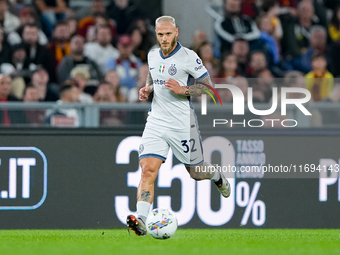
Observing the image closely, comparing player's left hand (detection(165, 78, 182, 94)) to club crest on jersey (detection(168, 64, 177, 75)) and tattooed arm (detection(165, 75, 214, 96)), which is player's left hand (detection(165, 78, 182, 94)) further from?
club crest on jersey (detection(168, 64, 177, 75))

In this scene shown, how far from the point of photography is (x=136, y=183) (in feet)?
30.7

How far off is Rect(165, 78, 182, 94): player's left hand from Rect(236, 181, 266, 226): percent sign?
2.42 metres

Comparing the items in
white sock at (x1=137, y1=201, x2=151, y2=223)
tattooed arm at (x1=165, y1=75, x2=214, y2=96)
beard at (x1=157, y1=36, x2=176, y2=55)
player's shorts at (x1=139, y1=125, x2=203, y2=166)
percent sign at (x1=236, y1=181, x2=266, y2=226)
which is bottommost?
percent sign at (x1=236, y1=181, x2=266, y2=226)

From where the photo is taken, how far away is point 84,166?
937 cm

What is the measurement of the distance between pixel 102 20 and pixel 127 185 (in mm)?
4475

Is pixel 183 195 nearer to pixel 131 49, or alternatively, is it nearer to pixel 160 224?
pixel 160 224

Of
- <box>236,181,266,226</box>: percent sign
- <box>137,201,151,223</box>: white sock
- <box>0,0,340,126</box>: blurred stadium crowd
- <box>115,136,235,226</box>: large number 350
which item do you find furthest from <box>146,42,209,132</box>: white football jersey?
<box>0,0,340,126</box>: blurred stadium crowd

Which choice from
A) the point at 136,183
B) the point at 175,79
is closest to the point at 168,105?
the point at 175,79

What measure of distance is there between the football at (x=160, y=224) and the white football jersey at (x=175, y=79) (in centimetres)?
101

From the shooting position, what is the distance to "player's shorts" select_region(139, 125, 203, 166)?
760 centimetres
